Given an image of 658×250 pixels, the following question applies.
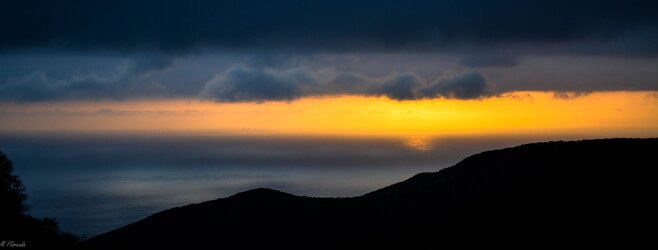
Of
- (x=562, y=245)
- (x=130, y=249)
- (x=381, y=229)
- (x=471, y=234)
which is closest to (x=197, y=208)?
(x=130, y=249)

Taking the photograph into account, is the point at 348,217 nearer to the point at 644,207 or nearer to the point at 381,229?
the point at 381,229

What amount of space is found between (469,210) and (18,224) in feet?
88.2

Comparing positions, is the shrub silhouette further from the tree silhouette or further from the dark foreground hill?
the dark foreground hill

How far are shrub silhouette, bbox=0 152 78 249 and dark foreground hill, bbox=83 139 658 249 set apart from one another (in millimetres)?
5041

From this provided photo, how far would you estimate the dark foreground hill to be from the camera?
116 feet

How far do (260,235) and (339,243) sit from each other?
5857 millimetres

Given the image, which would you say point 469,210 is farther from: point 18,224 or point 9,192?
point 9,192

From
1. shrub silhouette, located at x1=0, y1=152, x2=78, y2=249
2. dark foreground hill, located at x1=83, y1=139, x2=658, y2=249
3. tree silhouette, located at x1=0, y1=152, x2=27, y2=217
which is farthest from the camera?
tree silhouette, located at x1=0, y1=152, x2=27, y2=217

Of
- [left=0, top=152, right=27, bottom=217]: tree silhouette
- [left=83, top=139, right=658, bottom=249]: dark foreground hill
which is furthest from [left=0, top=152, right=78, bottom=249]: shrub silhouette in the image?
[left=83, top=139, right=658, bottom=249]: dark foreground hill

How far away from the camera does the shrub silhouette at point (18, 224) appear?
33219mm

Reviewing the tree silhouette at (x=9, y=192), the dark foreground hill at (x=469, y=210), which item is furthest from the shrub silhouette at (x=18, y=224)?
the dark foreground hill at (x=469, y=210)

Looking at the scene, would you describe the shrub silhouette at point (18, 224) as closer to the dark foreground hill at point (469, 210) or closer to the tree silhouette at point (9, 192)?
the tree silhouette at point (9, 192)

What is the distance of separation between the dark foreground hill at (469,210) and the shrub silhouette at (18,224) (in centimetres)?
504

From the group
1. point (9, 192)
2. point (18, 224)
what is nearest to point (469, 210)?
point (18, 224)
